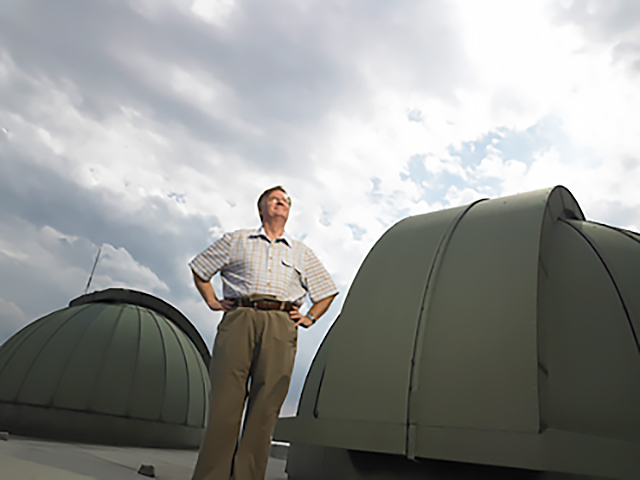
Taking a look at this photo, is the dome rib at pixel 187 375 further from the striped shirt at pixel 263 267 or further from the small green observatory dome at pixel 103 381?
the striped shirt at pixel 263 267

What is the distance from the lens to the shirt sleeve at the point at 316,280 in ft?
10.8

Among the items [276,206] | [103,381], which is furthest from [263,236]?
[103,381]

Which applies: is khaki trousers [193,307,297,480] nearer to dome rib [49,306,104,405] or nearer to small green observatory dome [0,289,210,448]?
small green observatory dome [0,289,210,448]

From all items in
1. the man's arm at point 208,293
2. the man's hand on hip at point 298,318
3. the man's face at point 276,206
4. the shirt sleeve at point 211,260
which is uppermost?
the man's face at point 276,206

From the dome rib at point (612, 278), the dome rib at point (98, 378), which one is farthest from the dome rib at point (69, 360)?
the dome rib at point (612, 278)

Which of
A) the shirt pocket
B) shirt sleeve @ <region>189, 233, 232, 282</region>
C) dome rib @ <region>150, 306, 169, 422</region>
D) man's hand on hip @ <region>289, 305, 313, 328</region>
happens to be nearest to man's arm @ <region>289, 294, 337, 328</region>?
man's hand on hip @ <region>289, 305, 313, 328</region>

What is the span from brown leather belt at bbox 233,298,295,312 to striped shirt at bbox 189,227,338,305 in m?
0.05

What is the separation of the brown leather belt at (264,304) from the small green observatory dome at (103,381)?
22.0 ft

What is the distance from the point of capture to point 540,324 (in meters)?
3.06

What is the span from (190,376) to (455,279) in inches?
309

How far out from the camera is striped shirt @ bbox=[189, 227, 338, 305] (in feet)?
10.2

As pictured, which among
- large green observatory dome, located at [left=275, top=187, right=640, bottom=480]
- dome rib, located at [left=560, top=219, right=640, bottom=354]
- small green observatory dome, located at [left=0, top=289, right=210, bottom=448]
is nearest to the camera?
large green observatory dome, located at [left=275, top=187, right=640, bottom=480]

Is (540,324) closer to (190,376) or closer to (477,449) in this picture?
(477,449)

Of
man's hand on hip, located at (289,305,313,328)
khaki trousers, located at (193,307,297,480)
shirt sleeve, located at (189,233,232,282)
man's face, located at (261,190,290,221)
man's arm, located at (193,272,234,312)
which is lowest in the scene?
khaki trousers, located at (193,307,297,480)
